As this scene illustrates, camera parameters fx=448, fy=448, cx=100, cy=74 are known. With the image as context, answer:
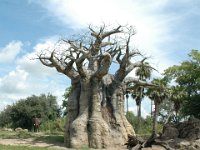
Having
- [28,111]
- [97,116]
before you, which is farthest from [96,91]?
[28,111]

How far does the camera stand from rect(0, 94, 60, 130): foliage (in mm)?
54844

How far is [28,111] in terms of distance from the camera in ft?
180

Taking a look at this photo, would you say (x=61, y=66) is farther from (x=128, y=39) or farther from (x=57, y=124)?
(x=57, y=124)

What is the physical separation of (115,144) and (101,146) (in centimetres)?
90

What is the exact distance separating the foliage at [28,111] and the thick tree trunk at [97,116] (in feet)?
92.6

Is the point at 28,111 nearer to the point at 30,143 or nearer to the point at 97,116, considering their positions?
the point at 30,143

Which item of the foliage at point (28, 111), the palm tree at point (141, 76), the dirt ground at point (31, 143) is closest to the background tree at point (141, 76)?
the palm tree at point (141, 76)

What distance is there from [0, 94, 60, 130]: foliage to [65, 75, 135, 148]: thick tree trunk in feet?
92.6

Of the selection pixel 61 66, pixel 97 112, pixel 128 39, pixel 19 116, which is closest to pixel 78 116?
pixel 97 112

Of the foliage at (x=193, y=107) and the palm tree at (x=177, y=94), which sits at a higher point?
the palm tree at (x=177, y=94)

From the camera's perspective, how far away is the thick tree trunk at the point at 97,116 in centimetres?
2456

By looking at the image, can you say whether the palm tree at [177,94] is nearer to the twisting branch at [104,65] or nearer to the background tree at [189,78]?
the background tree at [189,78]

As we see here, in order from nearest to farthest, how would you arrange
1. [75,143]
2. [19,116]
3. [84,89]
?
[75,143] < [84,89] < [19,116]

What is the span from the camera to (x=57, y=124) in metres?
43.2
